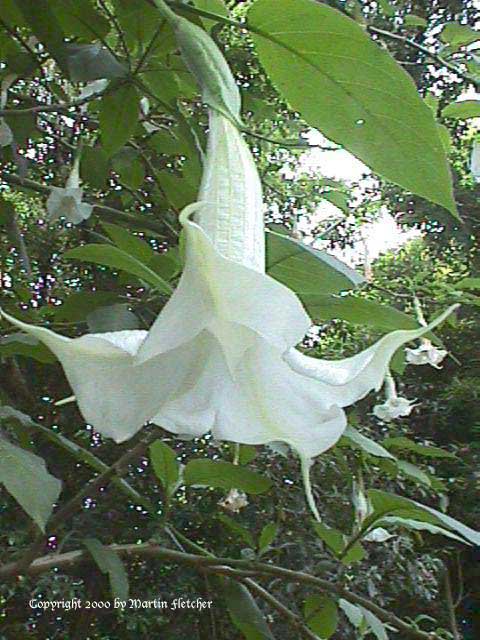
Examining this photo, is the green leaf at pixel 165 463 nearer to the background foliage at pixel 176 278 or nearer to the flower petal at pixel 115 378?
the background foliage at pixel 176 278

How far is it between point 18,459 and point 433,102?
674 millimetres

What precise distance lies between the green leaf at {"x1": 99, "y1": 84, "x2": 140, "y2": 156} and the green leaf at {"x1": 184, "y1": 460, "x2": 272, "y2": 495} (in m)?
0.28

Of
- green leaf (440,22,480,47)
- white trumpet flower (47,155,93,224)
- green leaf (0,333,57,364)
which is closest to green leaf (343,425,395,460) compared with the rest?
green leaf (0,333,57,364)

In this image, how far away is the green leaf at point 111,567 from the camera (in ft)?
2.55

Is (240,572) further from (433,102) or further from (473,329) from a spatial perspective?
(473,329)

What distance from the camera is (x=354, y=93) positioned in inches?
13.4

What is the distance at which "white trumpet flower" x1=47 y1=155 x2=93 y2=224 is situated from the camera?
925 mm

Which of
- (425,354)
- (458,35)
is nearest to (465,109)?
(458,35)

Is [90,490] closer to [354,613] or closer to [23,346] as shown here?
[23,346]

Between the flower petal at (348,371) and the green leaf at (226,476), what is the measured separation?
47 cm

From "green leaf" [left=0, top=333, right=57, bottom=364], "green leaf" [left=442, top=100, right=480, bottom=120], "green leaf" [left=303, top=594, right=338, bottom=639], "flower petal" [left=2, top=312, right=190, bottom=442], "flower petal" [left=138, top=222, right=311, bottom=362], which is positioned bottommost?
"green leaf" [left=303, top=594, right=338, bottom=639]

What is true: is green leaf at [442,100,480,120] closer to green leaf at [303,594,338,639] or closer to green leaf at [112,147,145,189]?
green leaf at [112,147,145,189]

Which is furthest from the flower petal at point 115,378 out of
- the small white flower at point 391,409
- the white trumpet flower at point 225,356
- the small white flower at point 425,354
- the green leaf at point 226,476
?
the small white flower at point 425,354

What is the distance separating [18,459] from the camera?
51 centimetres
